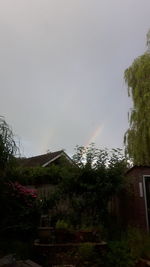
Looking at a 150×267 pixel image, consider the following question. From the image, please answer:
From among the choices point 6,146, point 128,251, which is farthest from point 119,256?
point 6,146

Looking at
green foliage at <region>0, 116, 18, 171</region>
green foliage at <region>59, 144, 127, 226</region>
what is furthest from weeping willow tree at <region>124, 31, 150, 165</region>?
green foliage at <region>0, 116, 18, 171</region>

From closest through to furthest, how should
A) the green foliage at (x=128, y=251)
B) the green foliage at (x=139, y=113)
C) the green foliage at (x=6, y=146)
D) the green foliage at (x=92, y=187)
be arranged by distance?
the green foliage at (x=6, y=146)
the green foliage at (x=128, y=251)
the green foliage at (x=92, y=187)
the green foliage at (x=139, y=113)

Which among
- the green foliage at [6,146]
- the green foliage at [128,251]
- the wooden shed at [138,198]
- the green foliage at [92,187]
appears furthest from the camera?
the wooden shed at [138,198]

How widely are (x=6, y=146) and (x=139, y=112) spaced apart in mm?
8158

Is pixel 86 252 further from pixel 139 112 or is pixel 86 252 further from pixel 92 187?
pixel 139 112

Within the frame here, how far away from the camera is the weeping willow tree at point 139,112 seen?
1182 centimetres

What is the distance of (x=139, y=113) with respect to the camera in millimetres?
12336

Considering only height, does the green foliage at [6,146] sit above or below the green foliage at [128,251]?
above

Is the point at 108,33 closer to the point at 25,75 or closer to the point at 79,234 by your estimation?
the point at 25,75

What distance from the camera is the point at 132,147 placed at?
483 inches

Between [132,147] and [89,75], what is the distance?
4.43m

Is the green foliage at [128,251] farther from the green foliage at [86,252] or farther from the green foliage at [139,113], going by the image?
the green foliage at [139,113]

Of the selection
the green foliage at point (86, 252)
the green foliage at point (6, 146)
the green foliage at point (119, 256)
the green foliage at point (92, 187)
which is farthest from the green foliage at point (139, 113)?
the green foliage at point (6, 146)

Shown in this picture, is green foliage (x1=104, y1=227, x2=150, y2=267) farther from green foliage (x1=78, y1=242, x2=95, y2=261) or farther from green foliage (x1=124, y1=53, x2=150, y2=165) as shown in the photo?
green foliage (x1=124, y1=53, x2=150, y2=165)
